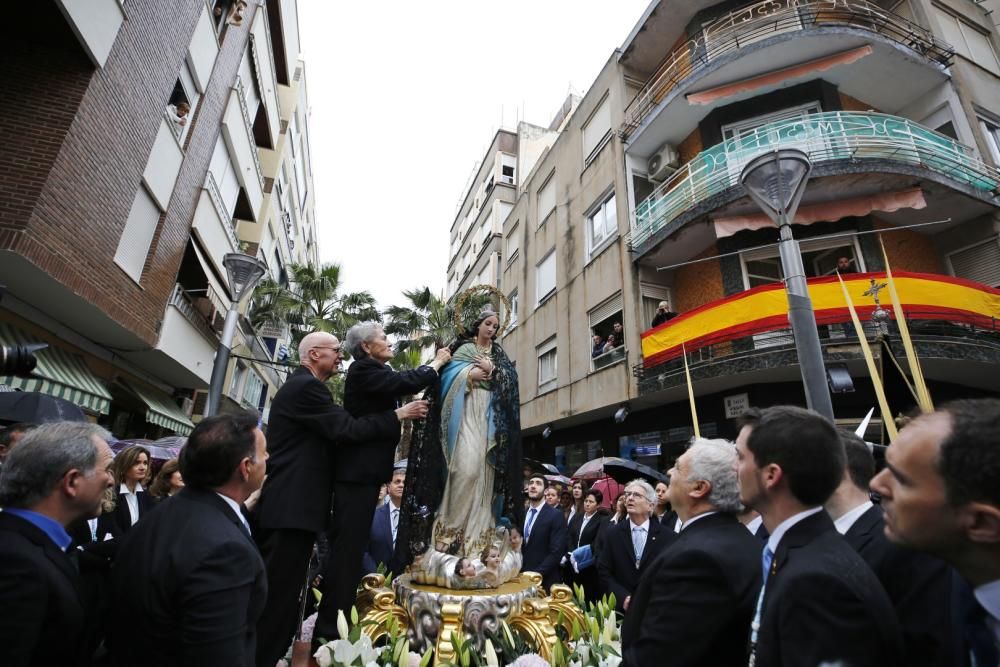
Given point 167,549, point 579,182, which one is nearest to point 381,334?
point 167,549

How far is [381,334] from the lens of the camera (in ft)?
11.7

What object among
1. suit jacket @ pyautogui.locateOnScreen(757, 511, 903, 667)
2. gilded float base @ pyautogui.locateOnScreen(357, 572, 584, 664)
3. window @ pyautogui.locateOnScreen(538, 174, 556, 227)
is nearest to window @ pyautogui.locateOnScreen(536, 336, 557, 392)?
window @ pyautogui.locateOnScreen(538, 174, 556, 227)

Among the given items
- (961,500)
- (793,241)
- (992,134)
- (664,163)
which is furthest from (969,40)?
(961,500)

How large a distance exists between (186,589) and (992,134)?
17893mm

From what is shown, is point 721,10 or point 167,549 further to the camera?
point 721,10

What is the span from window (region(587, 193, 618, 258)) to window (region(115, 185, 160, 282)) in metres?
11.2

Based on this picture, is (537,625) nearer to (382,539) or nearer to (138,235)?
(382,539)

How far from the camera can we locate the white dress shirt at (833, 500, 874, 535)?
7.14ft

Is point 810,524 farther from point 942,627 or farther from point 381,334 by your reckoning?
point 381,334

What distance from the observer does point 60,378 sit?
7.77m

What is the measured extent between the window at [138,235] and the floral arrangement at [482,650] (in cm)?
851

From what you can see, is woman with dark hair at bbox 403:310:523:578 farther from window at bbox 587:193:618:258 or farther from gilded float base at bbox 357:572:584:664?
window at bbox 587:193:618:258

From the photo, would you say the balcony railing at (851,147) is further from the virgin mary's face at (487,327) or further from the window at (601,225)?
the virgin mary's face at (487,327)

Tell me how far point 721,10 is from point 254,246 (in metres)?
17.4
